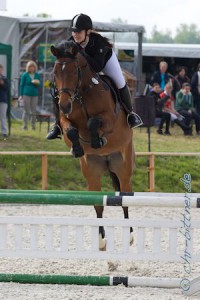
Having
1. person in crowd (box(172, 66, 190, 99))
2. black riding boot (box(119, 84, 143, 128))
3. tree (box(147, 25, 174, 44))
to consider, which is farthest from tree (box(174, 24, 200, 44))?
black riding boot (box(119, 84, 143, 128))

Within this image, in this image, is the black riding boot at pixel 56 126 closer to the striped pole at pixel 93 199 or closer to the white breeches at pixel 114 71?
the white breeches at pixel 114 71

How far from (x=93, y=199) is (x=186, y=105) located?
1218cm

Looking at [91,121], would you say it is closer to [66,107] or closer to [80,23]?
[66,107]

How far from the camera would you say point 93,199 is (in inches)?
258

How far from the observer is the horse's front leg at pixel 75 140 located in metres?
7.79

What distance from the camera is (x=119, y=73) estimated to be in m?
8.68

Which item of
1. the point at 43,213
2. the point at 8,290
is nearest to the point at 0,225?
the point at 8,290

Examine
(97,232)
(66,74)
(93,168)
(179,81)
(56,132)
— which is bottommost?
(179,81)

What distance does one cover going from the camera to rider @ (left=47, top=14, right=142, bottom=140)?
8.01 meters

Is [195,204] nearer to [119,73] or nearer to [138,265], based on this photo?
[138,265]

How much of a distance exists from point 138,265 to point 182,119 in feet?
34.5

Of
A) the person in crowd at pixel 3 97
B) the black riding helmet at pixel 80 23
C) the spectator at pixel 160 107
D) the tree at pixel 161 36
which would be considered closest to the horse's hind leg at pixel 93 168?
the black riding helmet at pixel 80 23

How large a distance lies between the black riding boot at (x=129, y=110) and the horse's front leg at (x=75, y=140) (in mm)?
844

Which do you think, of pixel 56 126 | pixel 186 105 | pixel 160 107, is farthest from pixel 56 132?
pixel 186 105
